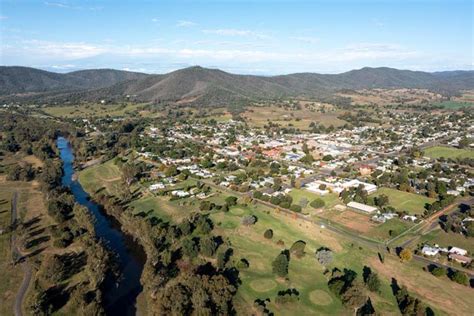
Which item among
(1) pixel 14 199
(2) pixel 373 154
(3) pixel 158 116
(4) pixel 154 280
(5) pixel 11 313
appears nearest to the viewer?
(5) pixel 11 313

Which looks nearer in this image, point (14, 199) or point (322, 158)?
point (14, 199)

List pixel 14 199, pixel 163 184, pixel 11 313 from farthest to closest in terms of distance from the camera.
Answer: pixel 163 184 < pixel 14 199 < pixel 11 313

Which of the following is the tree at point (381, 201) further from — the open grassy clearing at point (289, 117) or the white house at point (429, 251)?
the open grassy clearing at point (289, 117)

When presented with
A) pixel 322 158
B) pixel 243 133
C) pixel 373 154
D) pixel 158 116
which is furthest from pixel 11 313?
pixel 158 116

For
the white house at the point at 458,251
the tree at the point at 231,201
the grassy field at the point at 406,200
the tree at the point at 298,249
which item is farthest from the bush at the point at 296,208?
the white house at the point at 458,251

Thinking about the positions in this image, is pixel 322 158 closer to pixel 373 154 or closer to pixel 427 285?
pixel 373 154

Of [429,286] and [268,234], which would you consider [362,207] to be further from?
[429,286]
